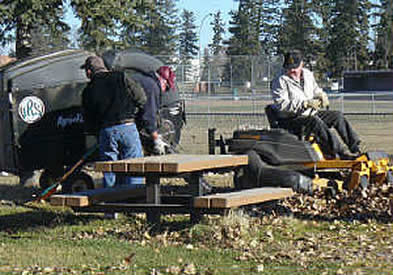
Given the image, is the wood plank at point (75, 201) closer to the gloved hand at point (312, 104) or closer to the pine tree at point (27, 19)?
the gloved hand at point (312, 104)

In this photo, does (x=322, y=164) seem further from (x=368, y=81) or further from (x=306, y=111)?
(x=368, y=81)

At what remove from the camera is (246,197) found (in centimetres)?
730

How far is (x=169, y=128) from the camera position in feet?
37.9

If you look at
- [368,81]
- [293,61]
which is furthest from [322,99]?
[368,81]

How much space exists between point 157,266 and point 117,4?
1004cm

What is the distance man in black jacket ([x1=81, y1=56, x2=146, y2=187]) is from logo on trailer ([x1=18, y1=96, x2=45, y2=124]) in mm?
1839

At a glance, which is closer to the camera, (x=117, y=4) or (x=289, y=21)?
(x=117, y=4)

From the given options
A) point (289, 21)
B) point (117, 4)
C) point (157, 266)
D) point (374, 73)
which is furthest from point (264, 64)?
point (289, 21)

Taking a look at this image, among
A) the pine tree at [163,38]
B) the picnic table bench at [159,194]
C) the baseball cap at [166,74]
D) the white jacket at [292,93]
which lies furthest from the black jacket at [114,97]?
the pine tree at [163,38]

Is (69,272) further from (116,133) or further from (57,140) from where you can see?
(57,140)

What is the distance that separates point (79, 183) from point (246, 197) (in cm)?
395

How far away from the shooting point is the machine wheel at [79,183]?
34.7 feet

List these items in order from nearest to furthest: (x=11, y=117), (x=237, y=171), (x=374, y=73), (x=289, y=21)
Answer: (x=237, y=171) → (x=11, y=117) → (x=374, y=73) → (x=289, y=21)

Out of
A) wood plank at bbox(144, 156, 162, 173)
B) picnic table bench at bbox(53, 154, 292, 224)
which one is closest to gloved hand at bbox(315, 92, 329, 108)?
picnic table bench at bbox(53, 154, 292, 224)
